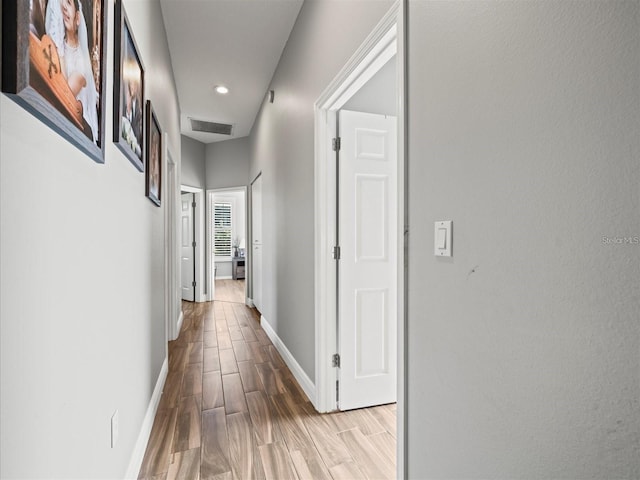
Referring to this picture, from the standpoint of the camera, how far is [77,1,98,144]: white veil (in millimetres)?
832

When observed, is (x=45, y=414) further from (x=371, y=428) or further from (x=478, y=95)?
(x=371, y=428)

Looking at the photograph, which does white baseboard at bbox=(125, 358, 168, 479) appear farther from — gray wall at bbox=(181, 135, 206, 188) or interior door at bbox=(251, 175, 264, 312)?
gray wall at bbox=(181, 135, 206, 188)

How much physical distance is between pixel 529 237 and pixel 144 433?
196 cm

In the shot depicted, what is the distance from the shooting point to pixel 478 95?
0.84 metres

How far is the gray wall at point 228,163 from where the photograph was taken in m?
5.29

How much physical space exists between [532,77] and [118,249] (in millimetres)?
1437

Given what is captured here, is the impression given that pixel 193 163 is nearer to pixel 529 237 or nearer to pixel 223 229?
pixel 223 229

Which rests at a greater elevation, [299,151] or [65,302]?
[299,151]

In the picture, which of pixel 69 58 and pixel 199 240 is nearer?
pixel 69 58

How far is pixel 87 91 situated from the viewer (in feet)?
2.87

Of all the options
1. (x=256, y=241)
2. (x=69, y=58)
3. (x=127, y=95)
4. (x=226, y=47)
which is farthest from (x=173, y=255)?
(x=69, y=58)

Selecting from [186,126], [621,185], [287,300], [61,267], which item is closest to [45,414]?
[61,267]

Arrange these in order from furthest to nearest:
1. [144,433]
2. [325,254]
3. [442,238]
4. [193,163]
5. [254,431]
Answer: [193,163], [325,254], [254,431], [144,433], [442,238]

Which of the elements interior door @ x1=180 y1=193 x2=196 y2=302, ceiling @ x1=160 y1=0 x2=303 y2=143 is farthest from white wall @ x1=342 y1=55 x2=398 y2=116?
interior door @ x1=180 y1=193 x2=196 y2=302
